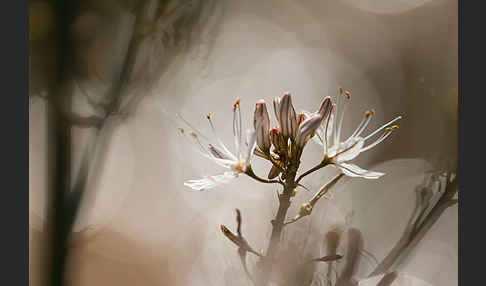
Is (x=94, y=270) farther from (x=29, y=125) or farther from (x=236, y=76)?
(x=236, y=76)

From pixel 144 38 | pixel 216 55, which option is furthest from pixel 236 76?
pixel 144 38

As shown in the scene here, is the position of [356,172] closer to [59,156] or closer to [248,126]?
[248,126]

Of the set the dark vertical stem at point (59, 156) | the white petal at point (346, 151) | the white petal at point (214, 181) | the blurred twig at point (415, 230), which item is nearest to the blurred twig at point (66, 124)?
the dark vertical stem at point (59, 156)

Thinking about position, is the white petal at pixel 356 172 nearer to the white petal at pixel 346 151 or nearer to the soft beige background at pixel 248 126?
the white petal at pixel 346 151

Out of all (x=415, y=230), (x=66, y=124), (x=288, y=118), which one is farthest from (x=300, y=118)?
(x=66, y=124)

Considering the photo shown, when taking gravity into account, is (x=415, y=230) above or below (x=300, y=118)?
below
